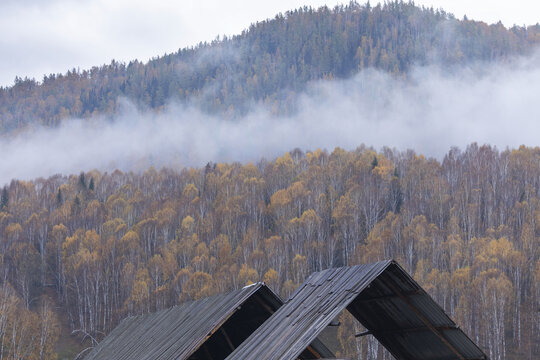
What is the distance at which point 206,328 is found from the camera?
27.2 meters

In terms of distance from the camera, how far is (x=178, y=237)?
491 ft

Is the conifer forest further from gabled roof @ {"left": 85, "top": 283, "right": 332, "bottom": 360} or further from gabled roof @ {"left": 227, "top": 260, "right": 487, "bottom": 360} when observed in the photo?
gabled roof @ {"left": 227, "top": 260, "right": 487, "bottom": 360}

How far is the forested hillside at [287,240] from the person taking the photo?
10456 cm

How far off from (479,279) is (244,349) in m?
85.5

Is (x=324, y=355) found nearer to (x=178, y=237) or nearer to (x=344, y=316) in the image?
(x=344, y=316)

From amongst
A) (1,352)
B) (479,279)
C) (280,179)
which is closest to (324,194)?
(280,179)

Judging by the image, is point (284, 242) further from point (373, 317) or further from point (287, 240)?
point (373, 317)

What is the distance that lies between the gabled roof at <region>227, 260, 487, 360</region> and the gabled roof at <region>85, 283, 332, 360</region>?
9.83 ft

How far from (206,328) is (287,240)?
10703cm

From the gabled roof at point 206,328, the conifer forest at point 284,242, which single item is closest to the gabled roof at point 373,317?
the gabled roof at point 206,328

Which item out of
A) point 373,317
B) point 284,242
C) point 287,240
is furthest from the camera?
point 287,240

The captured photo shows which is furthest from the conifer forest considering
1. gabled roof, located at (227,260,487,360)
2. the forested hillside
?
gabled roof, located at (227,260,487,360)

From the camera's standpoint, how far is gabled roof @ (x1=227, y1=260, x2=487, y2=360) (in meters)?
21.2

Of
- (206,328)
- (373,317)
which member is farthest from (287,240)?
(373,317)
